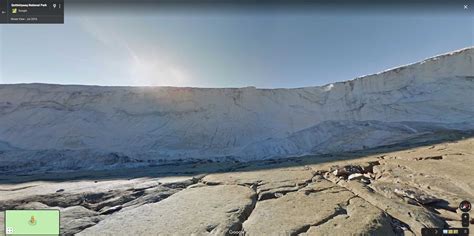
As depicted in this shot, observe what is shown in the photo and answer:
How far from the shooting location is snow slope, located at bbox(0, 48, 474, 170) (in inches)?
471

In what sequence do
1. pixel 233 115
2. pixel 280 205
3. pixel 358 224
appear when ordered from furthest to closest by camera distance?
pixel 233 115 < pixel 280 205 < pixel 358 224

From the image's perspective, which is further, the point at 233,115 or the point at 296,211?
the point at 233,115

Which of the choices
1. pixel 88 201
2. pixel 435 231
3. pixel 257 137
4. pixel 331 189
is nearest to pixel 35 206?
pixel 88 201

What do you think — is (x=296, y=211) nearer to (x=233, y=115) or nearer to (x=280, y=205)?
(x=280, y=205)

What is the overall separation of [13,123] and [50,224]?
17079 mm

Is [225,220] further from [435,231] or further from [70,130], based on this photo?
[70,130]

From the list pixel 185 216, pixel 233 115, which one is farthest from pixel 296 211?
pixel 233 115

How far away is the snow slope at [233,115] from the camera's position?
11969 mm

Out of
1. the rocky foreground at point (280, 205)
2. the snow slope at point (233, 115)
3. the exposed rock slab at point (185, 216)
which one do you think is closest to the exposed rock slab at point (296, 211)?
the rocky foreground at point (280, 205)

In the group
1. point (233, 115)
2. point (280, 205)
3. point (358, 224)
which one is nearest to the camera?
point (358, 224)

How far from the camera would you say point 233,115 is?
15.4m

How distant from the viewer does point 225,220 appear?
1.92 meters

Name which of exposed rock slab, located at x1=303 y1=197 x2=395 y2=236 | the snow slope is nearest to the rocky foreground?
exposed rock slab, located at x1=303 y1=197 x2=395 y2=236

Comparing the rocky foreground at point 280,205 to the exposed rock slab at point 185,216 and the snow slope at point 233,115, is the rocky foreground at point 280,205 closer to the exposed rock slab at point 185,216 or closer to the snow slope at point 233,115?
the exposed rock slab at point 185,216
